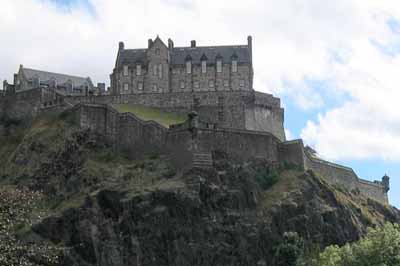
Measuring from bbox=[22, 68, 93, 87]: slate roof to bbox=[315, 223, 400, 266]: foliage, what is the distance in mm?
45342

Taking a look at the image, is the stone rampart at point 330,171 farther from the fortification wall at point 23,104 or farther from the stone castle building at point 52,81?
the stone castle building at point 52,81

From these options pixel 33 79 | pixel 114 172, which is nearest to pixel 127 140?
pixel 114 172

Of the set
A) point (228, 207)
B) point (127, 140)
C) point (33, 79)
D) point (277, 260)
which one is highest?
point (33, 79)

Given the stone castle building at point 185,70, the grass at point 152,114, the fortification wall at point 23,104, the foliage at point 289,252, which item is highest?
the stone castle building at point 185,70

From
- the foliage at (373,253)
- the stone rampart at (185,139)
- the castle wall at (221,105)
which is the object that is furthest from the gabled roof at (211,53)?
the foliage at (373,253)

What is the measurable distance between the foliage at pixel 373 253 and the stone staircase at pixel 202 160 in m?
13.8

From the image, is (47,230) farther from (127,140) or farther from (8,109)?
(8,109)

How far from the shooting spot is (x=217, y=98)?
76250 millimetres

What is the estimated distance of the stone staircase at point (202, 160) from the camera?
2581 inches

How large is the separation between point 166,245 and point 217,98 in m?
19.8

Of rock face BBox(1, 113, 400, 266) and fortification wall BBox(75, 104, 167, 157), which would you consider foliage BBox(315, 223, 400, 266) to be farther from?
fortification wall BBox(75, 104, 167, 157)

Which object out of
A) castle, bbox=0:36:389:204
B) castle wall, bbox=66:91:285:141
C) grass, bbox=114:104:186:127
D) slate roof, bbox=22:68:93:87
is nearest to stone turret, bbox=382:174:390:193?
castle, bbox=0:36:389:204

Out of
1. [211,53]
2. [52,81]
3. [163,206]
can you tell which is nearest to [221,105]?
[211,53]

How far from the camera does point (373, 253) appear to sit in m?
54.5
